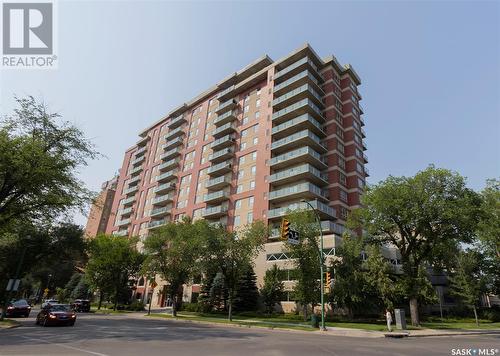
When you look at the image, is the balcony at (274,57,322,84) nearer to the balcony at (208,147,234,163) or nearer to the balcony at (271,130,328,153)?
the balcony at (271,130,328,153)

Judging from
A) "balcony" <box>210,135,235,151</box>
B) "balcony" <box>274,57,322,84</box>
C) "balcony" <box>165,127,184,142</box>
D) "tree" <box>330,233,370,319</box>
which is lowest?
"tree" <box>330,233,370,319</box>

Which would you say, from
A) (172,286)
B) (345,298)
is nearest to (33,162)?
(172,286)

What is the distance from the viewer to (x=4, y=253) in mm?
36781

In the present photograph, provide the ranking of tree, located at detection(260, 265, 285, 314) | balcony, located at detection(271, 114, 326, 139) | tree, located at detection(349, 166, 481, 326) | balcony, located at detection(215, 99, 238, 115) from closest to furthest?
tree, located at detection(349, 166, 481, 326), tree, located at detection(260, 265, 285, 314), balcony, located at detection(271, 114, 326, 139), balcony, located at detection(215, 99, 238, 115)

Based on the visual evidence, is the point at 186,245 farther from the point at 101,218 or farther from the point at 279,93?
the point at 101,218

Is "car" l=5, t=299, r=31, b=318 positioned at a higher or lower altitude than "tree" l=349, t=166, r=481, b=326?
lower

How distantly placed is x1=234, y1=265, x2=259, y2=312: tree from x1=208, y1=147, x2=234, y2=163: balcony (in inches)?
1007

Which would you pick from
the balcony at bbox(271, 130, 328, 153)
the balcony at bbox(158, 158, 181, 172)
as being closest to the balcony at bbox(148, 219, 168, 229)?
the balcony at bbox(158, 158, 181, 172)

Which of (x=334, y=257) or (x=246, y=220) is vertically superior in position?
(x=246, y=220)

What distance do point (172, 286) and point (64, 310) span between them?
18.4 metres

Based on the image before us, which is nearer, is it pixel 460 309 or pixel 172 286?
pixel 172 286

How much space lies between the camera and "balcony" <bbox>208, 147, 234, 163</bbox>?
62062 millimetres

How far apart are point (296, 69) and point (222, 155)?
→ 20.9 meters

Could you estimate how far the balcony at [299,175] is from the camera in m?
48.7
